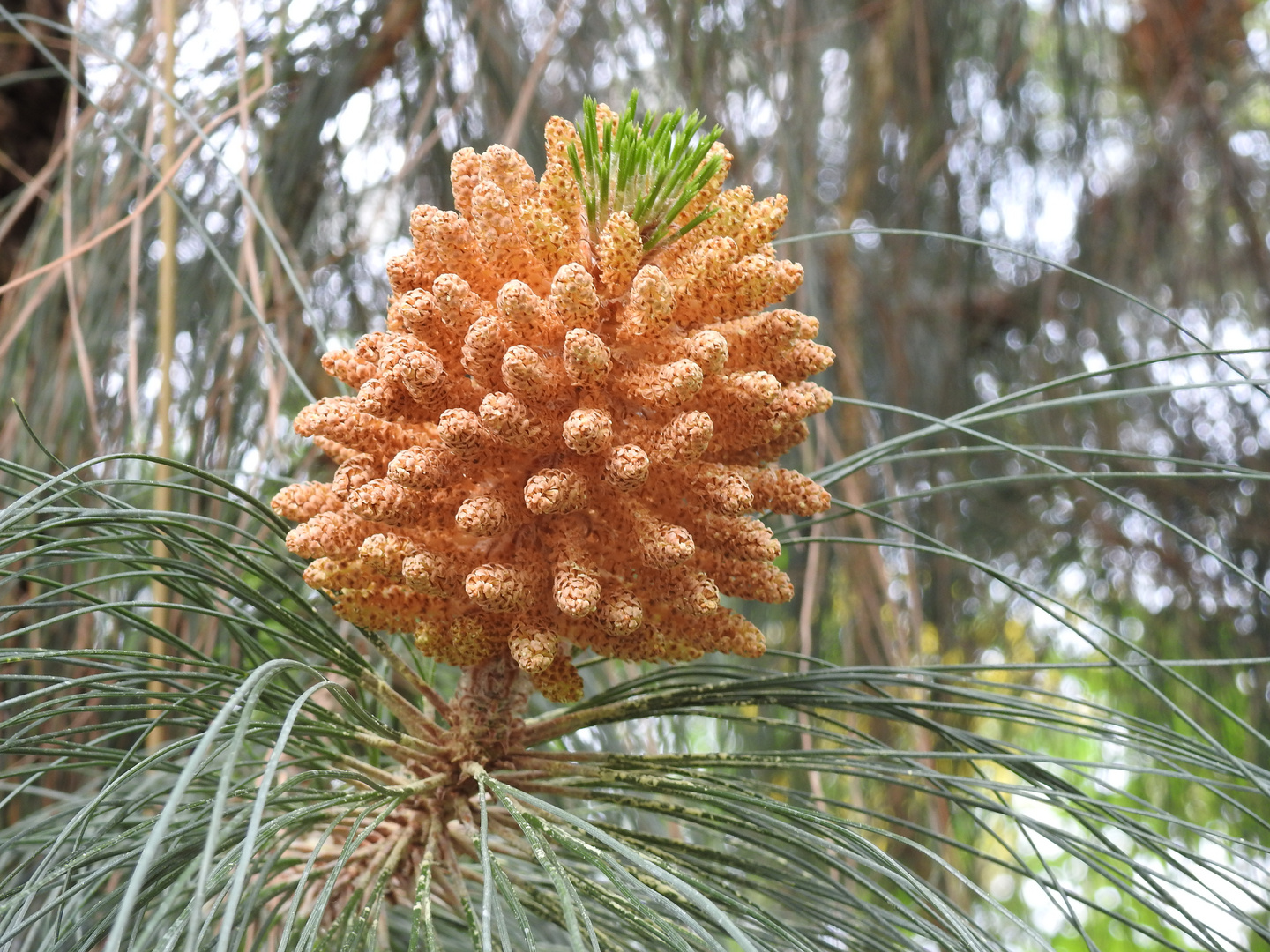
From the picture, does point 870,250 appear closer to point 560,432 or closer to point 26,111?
point 26,111

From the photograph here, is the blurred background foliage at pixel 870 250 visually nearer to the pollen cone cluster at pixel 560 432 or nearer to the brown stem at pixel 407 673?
the pollen cone cluster at pixel 560 432

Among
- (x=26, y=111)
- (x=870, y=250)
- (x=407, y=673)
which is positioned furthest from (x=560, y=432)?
(x=870, y=250)

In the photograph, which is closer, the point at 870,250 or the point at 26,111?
the point at 26,111

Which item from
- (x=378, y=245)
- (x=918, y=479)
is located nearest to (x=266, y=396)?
(x=378, y=245)

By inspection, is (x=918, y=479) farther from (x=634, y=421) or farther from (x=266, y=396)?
(x=634, y=421)

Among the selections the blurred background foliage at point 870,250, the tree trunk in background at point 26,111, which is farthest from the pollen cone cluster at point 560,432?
the tree trunk in background at point 26,111
